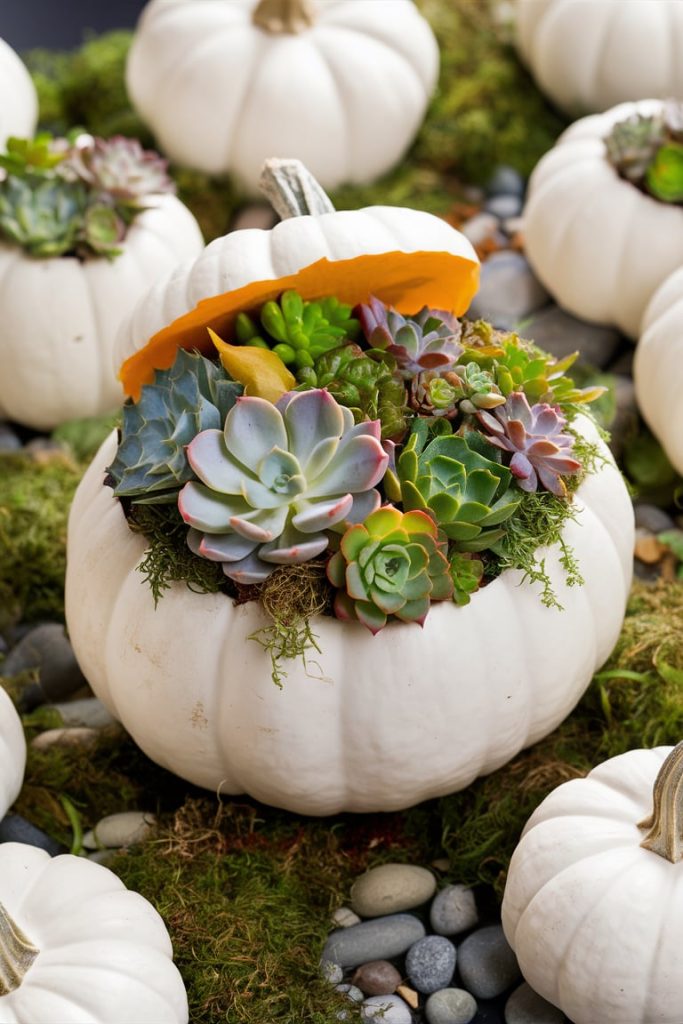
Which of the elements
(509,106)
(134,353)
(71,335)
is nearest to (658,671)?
(134,353)

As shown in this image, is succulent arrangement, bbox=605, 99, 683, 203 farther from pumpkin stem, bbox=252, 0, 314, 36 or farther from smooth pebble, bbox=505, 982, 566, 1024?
smooth pebble, bbox=505, 982, 566, 1024

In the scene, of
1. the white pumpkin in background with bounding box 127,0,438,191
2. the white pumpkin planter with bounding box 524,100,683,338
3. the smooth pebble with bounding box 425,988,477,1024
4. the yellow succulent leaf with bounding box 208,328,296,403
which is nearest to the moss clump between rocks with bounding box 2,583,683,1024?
the smooth pebble with bounding box 425,988,477,1024

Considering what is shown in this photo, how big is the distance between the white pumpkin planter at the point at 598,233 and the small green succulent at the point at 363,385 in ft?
3.58

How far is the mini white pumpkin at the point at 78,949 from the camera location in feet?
4.62

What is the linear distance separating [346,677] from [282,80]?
1.79 meters

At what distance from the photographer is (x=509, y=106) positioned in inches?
127

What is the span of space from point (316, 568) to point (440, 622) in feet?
0.59

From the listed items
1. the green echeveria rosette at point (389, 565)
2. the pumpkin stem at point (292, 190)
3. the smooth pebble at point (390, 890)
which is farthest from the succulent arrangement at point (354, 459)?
the smooth pebble at point (390, 890)

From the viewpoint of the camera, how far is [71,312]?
251 cm

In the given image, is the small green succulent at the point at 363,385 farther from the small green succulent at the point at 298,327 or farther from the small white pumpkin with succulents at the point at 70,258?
the small white pumpkin with succulents at the point at 70,258

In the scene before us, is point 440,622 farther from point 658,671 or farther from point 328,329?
point 658,671

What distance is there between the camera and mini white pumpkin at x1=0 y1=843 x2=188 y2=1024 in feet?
4.62

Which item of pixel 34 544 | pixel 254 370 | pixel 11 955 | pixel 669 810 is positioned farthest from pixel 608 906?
pixel 34 544

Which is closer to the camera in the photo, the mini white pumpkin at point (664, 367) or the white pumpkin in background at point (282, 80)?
the mini white pumpkin at point (664, 367)
